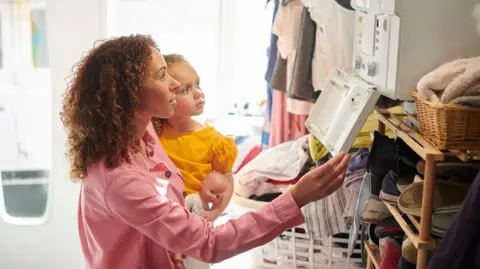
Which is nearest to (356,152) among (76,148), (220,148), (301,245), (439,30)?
(301,245)

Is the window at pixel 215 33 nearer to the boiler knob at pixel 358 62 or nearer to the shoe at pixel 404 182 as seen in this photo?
the boiler knob at pixel 358 62

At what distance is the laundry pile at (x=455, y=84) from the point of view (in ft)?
3.56

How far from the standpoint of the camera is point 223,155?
1618mm

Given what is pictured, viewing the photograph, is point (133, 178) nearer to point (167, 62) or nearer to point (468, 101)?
point (167, 62)

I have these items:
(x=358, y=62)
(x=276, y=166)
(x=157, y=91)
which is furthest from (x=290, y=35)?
(x=157, y=91)

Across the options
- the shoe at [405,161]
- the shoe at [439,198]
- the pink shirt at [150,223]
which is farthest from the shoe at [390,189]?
the pink shirt at [150,223]

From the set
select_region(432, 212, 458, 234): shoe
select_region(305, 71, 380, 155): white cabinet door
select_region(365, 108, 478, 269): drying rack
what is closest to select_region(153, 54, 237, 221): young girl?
select_region(305, 71, 380, 155): white cabinet door

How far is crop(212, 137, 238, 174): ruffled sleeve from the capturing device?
1.61 metres

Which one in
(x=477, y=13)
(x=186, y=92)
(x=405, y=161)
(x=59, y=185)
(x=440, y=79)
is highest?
(x=477, y=13)

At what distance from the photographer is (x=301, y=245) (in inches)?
74.9

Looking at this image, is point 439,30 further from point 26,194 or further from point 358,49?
point 26,194

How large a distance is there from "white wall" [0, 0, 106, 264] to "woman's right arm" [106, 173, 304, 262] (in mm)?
1183

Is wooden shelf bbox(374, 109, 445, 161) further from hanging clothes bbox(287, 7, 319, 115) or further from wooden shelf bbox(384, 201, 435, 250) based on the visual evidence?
hanging clothes bbox(287, 7, 319, 115)

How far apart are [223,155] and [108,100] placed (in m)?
0.49
